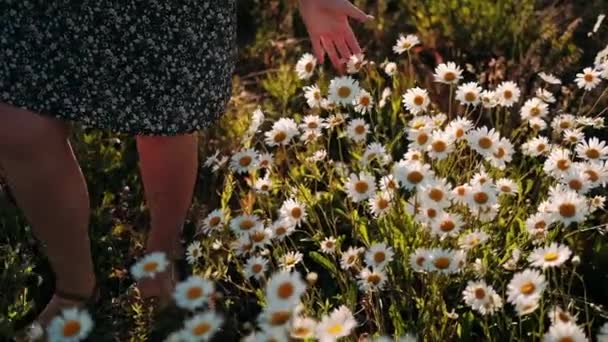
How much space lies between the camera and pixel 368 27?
2980 millimetres

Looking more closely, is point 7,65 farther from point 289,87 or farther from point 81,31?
point 289,87

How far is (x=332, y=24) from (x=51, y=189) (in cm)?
62

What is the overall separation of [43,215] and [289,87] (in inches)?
43.4

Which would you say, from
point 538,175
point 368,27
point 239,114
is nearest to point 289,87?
point 239,114

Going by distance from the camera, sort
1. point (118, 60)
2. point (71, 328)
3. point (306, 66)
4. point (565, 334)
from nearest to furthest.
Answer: point (565, 334) < point (71, 328) < point (118, 60) < point (306, 66)

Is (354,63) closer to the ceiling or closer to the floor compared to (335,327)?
closer to the ceiling

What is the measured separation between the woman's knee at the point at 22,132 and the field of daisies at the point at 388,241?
26 cm

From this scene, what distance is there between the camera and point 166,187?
72.7 inches

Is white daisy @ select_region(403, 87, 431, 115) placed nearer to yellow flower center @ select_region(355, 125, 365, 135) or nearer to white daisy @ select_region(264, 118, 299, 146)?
yellow flower center @ select_region(355, 125, 365, 135)

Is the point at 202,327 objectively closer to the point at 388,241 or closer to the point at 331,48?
the point at 388,241

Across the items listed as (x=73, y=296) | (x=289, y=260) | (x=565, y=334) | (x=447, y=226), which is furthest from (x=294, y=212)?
(x=565, y=334)

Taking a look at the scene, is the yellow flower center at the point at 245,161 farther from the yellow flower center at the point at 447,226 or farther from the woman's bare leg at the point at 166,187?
the yellow flower center at the point at 447,226

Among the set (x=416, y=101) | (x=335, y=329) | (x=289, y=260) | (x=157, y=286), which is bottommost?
(x=157, y=286)

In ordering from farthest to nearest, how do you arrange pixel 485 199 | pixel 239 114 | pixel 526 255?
1. pixel 239 114
2. pixel 526 255
3. pixel 485 199
